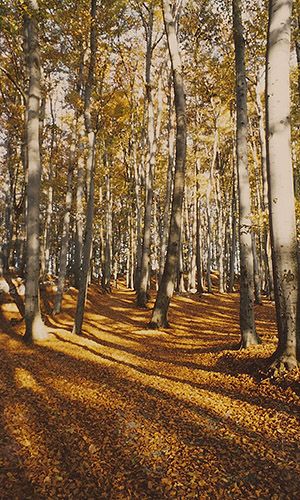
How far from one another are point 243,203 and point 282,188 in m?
2.85

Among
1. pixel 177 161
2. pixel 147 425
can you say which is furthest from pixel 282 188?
pixel 177 161

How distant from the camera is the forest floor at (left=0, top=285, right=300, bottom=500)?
3.11m

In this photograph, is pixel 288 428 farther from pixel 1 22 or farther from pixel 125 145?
pixel 125 145

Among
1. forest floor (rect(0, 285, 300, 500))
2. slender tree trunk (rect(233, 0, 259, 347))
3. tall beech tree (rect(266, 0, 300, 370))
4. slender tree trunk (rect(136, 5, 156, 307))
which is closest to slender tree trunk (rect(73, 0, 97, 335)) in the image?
forest floor (rect(0, 285, 300, 500))

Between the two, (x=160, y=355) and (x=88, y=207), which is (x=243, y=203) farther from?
(x=88, y=207)

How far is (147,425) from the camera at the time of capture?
4.21 meters

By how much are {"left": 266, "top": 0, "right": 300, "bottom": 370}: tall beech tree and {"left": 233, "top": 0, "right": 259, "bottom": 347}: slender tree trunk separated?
2148mm

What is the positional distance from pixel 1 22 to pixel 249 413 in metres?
8.13

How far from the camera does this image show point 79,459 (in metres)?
3.54

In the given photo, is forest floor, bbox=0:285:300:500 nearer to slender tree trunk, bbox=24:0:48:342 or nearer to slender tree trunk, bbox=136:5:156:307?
slender tree trunk, bbox=24:0:48:342

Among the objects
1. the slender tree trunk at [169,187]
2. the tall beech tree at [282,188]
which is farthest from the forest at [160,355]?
the slender tree trunk at [169,187]

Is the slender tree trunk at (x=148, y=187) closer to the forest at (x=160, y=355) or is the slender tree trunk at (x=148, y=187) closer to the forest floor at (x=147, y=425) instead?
the forest at (x=160, y=355)

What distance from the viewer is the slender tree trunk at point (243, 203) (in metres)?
7.52

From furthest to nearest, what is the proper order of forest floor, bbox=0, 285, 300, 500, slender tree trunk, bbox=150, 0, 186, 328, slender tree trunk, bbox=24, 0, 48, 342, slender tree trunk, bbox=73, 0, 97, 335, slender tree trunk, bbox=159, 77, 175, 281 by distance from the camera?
slender tree trunk, bbox=159, 77, 175, 281
slender tree trunk, bbox=150, 0, 186, 328
slender tree trunk, bbox=73, 0, 97, 335
slender tree trunk, bbox=24, 0, 48, 342
forest floor, bbox=0, 285, 300, 500
